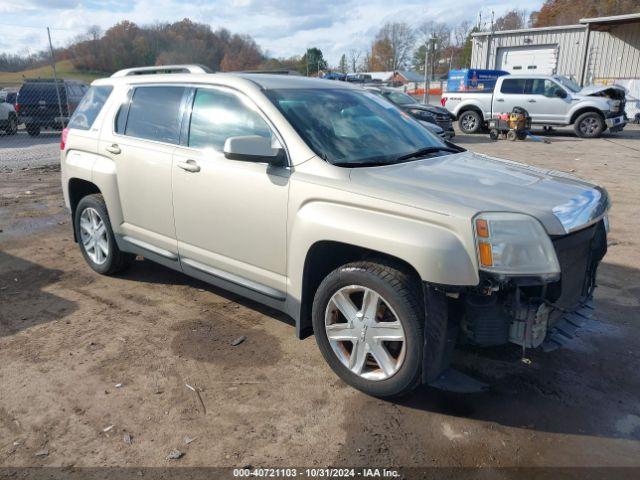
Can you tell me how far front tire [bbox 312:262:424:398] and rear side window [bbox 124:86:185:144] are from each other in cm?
186

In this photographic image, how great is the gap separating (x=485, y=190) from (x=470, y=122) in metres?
17.6

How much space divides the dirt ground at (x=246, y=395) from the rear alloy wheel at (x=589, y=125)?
1488 cm

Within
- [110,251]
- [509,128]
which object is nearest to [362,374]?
[110,251]

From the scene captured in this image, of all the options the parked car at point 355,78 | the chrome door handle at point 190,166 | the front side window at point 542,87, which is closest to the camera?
the chrome door handle at point 190,166

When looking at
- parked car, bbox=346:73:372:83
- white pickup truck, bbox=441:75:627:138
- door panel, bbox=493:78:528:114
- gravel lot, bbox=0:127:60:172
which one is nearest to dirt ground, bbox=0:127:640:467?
gravel lot, bbox=0:127:60:172

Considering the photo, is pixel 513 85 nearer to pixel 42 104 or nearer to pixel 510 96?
pixel 510 96

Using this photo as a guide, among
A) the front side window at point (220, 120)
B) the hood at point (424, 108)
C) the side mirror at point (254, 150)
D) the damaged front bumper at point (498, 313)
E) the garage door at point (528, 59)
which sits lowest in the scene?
the damaged front bumper at point (498, 313)

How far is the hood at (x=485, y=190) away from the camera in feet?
8.86

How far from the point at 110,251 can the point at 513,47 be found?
3203cm

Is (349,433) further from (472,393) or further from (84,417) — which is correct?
(84,417)

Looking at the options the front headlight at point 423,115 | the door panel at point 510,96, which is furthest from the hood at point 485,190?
the door panel at point 510,96

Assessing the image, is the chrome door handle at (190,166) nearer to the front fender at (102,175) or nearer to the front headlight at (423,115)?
the front fender at (102,175)

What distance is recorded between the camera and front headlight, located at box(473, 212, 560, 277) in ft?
8.45

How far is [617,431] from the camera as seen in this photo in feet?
9.41
